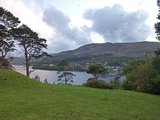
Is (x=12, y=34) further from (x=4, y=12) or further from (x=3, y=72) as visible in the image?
(x=3, y=72)

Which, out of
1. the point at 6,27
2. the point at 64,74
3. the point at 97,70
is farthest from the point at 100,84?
the point at 64,74

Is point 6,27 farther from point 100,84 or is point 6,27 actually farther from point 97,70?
point 97,70

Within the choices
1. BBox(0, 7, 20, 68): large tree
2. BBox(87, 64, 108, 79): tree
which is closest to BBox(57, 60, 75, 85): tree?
BBox(87, 64, 108, 79): tree

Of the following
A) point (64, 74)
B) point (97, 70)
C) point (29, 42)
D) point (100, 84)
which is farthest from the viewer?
point (64, 74)

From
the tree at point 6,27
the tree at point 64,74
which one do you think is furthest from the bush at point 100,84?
the tree at point 64,74

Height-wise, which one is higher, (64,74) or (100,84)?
(64,74)

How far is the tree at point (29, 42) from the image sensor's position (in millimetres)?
58156

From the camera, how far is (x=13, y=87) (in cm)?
3172

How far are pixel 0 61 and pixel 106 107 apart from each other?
3122 cm

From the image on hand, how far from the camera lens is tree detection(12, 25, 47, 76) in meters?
58.2

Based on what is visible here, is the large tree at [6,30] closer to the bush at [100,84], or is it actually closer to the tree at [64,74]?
the bush at [100,84]

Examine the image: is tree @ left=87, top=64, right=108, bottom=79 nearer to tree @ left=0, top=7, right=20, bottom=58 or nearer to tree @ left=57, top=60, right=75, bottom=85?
tree @ left=57, top=60, right=75, bottom=85

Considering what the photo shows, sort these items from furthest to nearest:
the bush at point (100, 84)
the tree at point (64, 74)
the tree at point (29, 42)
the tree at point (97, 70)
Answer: the tree at point (64, 74), the tree at point (97, 70), the tree at point (29, 42), the bush at point (100, 84)

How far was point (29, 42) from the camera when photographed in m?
59.6
